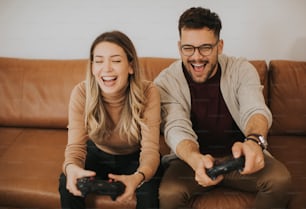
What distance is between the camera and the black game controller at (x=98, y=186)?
1.11 metres

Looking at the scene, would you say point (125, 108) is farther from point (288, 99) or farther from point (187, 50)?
point (288, 99)

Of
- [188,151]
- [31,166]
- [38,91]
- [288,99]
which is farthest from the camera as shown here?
[38,91]

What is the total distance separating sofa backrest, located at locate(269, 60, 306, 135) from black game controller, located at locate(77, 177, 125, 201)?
805 mm

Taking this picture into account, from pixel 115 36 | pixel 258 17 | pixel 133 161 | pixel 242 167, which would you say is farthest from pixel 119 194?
pixel 258 17

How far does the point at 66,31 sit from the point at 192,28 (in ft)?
2.54

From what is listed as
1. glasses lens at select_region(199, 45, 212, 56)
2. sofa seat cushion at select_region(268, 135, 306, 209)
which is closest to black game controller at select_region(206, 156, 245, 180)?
sofa seat cushion at select_region(268, 135, 306, 209)

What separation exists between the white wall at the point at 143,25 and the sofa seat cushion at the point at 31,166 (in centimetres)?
43

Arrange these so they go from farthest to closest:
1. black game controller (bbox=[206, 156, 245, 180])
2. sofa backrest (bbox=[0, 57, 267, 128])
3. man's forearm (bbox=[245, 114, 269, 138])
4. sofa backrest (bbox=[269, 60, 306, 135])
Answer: sofa backrest (bbox=[0, 57, 267, 128])
sofa backrest (bbox=[269, 60, 306, 135])
man's forearm (bbox=[245, 114, 269, 138])
black game controller (bbox=[206, 156, 245, 180])

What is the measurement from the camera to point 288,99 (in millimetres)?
1617

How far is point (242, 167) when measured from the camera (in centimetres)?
111

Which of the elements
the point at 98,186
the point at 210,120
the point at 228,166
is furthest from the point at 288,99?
the point at 98,186

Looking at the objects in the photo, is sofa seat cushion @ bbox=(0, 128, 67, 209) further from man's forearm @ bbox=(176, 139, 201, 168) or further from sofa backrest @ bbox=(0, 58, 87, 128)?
man's forearm @ bbox=(176, 139, 201, 168)

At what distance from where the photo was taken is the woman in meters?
1.23

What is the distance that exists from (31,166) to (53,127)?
0.33 m
